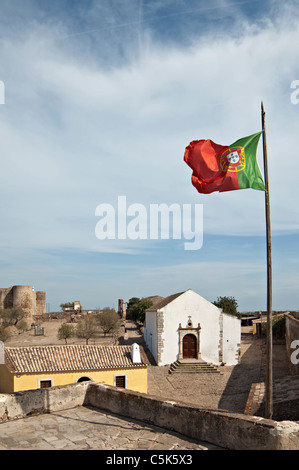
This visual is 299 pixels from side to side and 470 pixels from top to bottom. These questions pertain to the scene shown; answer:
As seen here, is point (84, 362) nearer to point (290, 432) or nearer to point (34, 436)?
point (34, 436)

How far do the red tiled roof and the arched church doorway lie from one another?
7.69m

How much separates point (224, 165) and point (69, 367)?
1473cm

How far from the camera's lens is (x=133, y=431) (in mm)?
5340

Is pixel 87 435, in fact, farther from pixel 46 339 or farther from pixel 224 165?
pixel 46 339

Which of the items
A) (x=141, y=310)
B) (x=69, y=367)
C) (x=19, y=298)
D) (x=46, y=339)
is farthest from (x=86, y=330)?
(x=19, y=298)

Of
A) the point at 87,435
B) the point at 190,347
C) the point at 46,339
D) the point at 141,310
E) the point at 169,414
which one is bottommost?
the point at 46,339

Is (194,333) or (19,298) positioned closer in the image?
(194,333)

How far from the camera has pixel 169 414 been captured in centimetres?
537

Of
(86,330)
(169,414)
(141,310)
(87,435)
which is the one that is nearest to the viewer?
(87,435)

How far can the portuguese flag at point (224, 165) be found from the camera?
24.1 ft

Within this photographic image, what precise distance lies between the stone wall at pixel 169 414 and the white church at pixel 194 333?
21.0 meters

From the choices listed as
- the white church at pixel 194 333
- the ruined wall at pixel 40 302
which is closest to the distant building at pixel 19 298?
the ruined wall at pixel 40 302

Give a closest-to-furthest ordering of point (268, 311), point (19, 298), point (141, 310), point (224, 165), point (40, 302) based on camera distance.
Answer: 1. point (268, 311)
2. point (224, 165)
3. point (19, 298)
4. point (141, 310)
5. point (40, 302)
